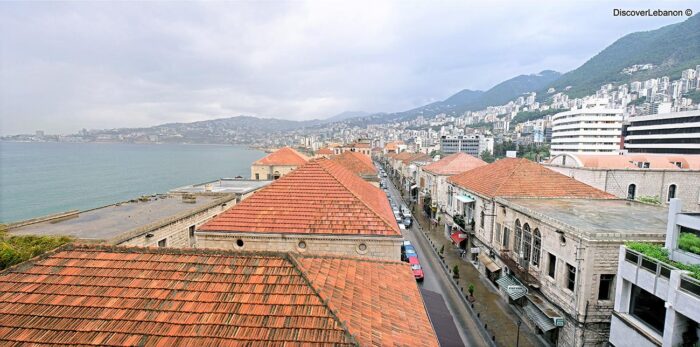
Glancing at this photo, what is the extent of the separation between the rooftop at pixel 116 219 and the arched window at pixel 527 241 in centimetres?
2138

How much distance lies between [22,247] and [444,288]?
24.1 meters

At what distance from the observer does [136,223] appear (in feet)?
65.2

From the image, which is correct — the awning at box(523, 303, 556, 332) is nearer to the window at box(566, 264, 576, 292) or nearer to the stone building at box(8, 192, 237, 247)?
the window at box(566, 264, 576, 292)

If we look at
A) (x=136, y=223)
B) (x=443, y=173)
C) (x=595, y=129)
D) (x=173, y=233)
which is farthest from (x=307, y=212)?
(x=595, y=129)

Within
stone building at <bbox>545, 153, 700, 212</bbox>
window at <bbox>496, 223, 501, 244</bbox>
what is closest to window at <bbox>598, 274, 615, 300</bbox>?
window at <bbox>496, 223, 501, 244</bbox>

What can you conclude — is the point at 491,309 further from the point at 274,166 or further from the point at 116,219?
the point at 274,166

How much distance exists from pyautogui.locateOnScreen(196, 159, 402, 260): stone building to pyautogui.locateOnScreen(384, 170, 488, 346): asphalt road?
7042 millimetres

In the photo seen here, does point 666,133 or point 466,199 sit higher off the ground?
point 666,133

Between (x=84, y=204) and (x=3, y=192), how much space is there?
2767 cm

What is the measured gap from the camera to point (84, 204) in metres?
70.8

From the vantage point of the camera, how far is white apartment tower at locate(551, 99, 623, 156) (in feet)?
337

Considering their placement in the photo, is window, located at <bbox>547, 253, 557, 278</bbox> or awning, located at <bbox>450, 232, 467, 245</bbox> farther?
awning, located at <bbox>450, 232, 467, 245</bbox>

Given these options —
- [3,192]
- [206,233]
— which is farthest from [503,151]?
[3,192]

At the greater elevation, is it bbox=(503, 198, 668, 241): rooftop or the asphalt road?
bbox=(503, 198, 668, 241): rooftop
